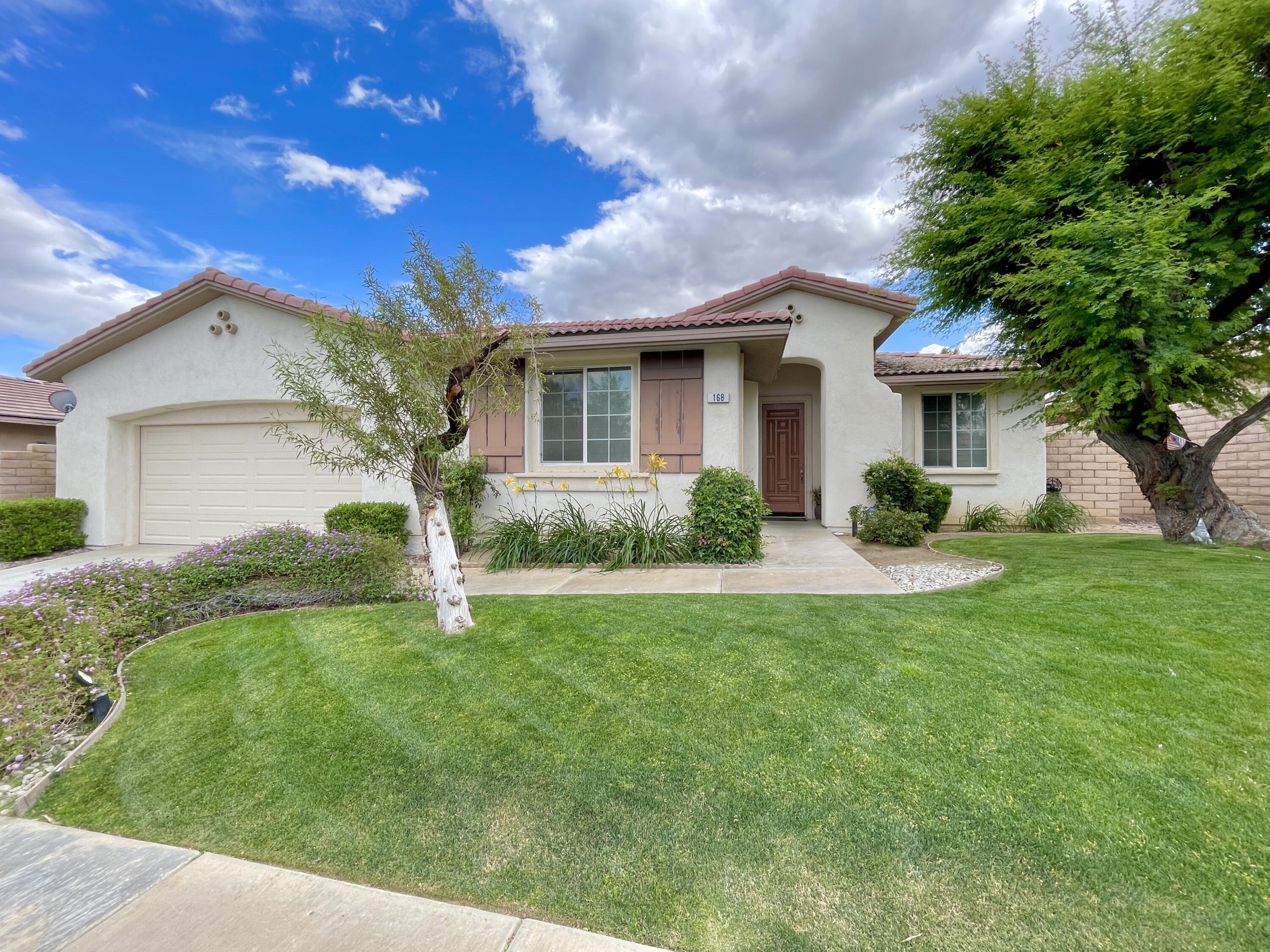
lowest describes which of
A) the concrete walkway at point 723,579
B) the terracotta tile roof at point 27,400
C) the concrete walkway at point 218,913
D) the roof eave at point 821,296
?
the concrete walkway at point 218,913

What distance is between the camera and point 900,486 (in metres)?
9.45

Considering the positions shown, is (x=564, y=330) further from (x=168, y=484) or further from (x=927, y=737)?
(x=168, y=484)

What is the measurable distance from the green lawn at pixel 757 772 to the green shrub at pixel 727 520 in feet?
9.55

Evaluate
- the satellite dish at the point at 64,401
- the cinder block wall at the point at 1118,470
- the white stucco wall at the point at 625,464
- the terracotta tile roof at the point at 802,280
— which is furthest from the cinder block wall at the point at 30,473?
the cinder block wall at the point at 1118,470

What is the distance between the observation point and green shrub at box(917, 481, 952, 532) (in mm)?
9656

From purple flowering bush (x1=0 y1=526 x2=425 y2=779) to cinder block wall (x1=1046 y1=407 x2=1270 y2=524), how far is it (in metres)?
13.6

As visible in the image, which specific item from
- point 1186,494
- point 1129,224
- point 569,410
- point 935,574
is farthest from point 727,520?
point 1186,494

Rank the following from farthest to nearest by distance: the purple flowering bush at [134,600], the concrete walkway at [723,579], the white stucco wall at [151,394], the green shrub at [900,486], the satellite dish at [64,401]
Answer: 1. the green shrub at [900,486]
2. the satellite dish at [64,401]
3. the white stucco wall at [151,394]
4. the concrete walkway at [723,579]
5. the purple flowering bush at [134,600]

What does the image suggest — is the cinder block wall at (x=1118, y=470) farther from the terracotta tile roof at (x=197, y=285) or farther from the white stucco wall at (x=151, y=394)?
the terracotta tile roof at (x=197, y=285)

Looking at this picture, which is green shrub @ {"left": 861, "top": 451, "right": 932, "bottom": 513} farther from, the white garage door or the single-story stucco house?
the white garage door

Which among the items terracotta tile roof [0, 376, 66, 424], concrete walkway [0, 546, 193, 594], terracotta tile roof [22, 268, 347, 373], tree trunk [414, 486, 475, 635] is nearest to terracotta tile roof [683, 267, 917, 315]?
terracotta tile roof [22, 268, 347, 373]

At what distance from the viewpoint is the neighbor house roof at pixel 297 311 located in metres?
7.88

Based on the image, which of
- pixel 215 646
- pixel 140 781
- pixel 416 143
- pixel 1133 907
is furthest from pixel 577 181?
pixel 1133 907

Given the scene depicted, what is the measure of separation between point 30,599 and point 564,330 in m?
6.31
